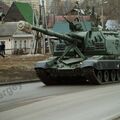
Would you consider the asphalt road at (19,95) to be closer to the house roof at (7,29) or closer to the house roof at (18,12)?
the house roof at (7,29)

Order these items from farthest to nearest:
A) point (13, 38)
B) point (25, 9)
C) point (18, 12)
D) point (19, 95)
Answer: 1. point (25, 9)
2. point (18, 12)
3. point (13, 38)
4. point (19, 95)

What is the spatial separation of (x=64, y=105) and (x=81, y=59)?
9520mm

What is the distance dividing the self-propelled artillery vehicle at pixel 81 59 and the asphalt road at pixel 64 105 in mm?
2976

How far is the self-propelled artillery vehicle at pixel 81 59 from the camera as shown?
25.7 m

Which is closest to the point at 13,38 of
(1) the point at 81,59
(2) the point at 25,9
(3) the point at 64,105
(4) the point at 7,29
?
(4) the point at 7,29

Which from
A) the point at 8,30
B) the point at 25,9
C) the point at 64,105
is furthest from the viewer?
the point at 25,9

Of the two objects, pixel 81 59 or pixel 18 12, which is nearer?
pixel 81 59

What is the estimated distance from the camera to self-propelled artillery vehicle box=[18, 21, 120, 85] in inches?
1011

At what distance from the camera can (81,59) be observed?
26.6m

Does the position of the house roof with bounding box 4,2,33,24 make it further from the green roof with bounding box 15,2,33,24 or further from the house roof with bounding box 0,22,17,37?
the house roof with bounding box 0,22,17,37

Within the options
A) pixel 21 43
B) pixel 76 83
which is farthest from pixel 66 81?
pixel 21 43

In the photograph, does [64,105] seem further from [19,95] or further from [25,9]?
[25,9]

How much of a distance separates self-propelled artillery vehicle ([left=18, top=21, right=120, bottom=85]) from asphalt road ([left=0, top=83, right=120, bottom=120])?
2.98 meters

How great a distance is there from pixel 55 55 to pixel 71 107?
Result: 38.7ft
